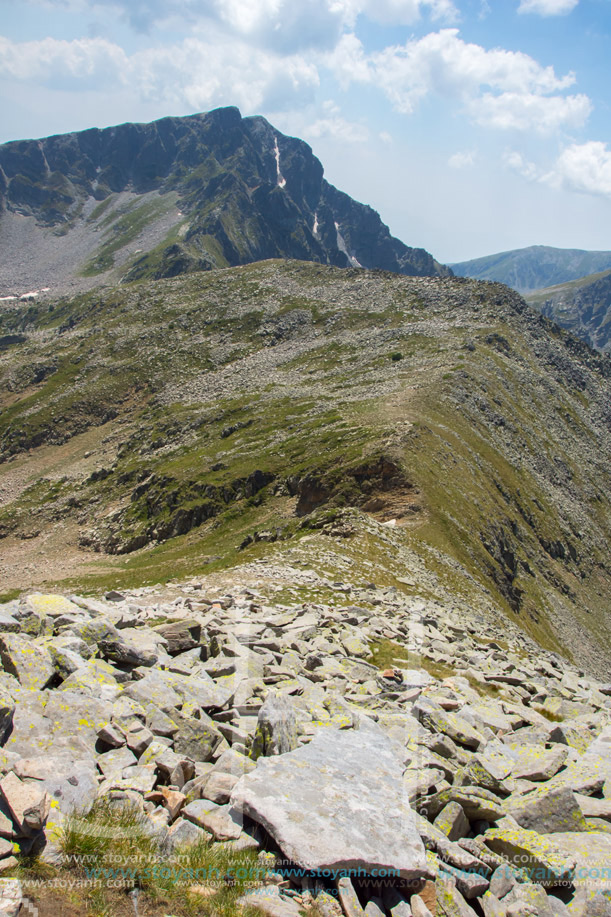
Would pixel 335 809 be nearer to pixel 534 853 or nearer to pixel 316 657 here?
pixel 534 853

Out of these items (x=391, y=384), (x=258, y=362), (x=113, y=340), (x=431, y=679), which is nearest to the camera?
(x=431, y=679)

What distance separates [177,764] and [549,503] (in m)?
70.8

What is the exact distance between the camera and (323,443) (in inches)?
2239

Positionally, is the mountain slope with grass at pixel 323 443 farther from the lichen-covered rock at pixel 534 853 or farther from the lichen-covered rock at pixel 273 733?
the lichen-covered rock at pixel 534 853

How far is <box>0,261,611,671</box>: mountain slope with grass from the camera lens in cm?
4219

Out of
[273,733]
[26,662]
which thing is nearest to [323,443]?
[26,662]

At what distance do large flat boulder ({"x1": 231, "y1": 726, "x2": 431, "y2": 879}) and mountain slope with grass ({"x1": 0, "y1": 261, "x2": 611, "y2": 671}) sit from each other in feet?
65.9

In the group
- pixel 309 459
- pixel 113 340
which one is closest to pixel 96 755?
pixel 309 459

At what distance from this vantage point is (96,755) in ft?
27.1

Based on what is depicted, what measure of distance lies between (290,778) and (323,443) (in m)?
49.4

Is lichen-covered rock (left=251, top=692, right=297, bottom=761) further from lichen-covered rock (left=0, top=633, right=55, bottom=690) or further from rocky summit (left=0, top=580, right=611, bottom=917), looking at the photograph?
lichen-covered rock (left=0, top=633, right=55, bottom=690)

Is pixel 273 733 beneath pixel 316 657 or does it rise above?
above

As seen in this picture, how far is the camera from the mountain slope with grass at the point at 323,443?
42.2 m

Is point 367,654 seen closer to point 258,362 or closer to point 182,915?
point 182,915
